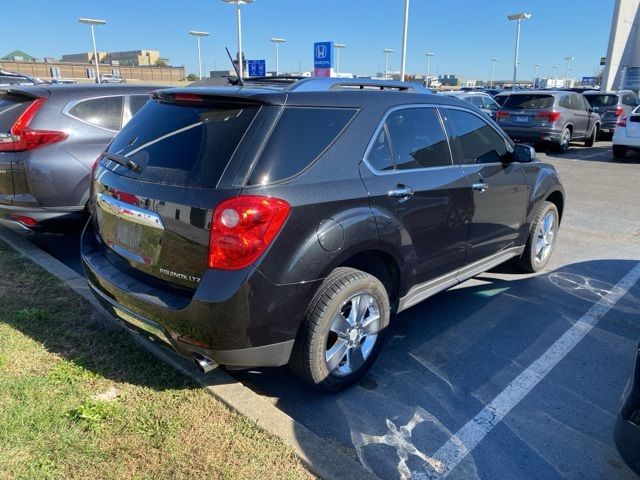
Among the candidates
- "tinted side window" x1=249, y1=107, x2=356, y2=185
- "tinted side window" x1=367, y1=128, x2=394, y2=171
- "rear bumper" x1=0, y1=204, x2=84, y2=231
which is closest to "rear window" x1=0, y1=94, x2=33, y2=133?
"rear bumper" x1=0, y1=204, x2=84, y2=231

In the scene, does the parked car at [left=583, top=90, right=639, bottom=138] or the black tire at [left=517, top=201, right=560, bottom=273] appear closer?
the black tire at [left=517, top=201, right=560, bottom=273]

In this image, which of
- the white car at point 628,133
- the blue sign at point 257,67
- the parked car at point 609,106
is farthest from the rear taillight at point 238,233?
the blue sign at point 257,67

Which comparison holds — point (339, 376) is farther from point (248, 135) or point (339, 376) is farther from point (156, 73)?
point (156, 73)

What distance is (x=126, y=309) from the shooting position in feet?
9.68

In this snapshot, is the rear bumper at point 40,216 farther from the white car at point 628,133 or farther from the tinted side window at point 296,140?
the white car at point 628,133

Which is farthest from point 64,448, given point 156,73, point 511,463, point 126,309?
point 156,73

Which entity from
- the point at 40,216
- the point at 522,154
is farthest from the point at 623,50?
the point at 40,216

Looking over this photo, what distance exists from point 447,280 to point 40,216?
3.68 metres

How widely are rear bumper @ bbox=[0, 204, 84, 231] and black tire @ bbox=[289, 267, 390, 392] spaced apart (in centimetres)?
310

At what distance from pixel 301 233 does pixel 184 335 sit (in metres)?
0.79

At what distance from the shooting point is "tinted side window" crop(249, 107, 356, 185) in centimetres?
265

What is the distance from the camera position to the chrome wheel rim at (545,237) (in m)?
5.20

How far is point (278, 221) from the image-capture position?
2.60 m

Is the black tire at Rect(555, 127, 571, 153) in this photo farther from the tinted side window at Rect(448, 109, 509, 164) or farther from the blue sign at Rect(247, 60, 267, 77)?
the blue sign at Rect(247, 60, 267, 77)
